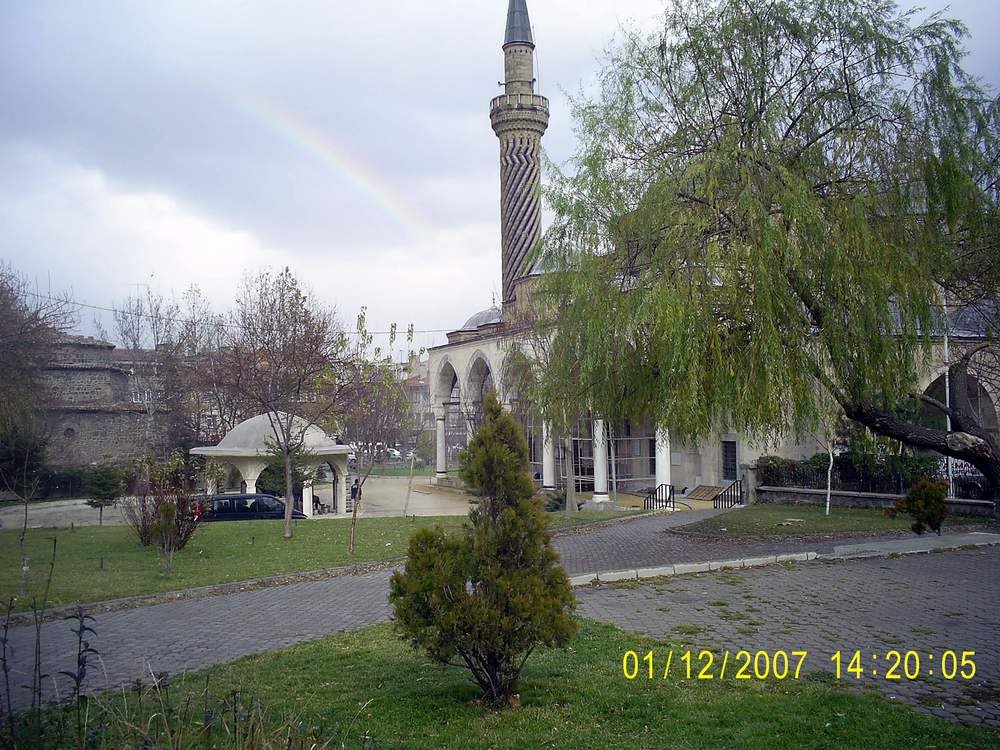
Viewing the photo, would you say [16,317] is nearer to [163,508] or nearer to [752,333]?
[163,508]

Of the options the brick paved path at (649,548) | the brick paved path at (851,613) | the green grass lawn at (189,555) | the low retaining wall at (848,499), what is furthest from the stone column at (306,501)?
the brick paved path at (851,613)

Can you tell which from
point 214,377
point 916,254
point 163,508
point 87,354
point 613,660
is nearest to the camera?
point 613,660

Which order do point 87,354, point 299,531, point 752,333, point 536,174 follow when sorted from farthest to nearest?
point 536,174
point 87,354
point 299,531
point 752,333

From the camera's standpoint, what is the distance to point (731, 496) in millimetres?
24406

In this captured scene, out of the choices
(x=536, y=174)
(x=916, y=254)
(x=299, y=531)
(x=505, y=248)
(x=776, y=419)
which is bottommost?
(x=299, y=531)

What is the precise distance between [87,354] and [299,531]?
73.8 ft

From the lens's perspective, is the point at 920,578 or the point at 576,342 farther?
the point at 576,342

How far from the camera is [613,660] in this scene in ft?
20.9

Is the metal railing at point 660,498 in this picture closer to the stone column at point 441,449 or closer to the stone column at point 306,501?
the stone column at point 306,501

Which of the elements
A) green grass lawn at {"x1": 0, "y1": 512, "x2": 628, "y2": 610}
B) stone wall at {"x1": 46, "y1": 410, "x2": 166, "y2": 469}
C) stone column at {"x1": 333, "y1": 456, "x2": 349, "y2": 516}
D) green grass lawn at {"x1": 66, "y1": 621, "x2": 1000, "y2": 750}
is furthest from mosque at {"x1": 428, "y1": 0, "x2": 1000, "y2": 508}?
green grass lawn at {"x1": 66, "y1": 621, "x2": 1000, "y2": 750}

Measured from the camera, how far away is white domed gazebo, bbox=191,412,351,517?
73.3 ft

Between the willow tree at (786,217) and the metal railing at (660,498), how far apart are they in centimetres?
1403

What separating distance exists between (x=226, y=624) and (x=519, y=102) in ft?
108

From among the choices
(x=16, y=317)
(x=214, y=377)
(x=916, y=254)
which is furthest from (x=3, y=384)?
(x=916, y=254)
